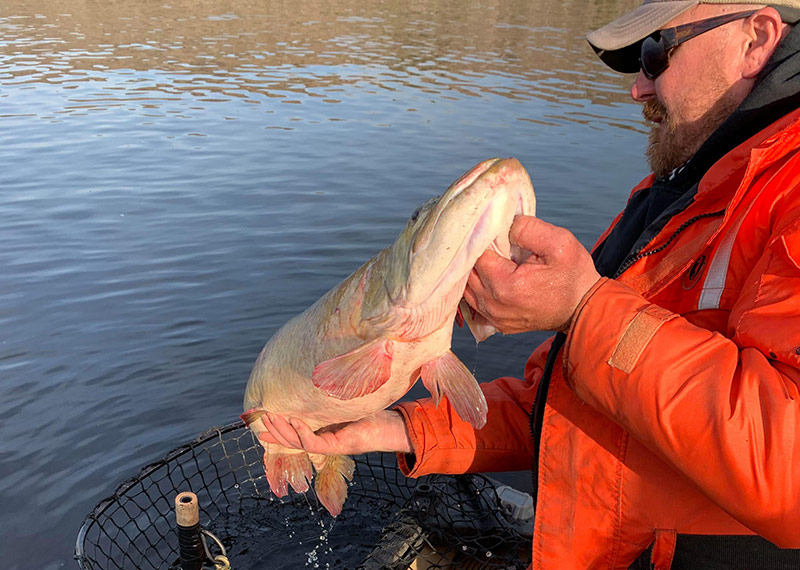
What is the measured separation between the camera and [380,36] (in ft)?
83.9

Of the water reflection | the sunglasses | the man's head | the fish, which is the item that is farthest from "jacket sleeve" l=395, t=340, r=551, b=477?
the water reflection

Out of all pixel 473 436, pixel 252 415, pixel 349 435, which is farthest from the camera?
pixel 252 415

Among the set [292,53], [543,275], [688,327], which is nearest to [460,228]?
[543,275]

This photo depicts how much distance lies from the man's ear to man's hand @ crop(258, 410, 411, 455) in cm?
207

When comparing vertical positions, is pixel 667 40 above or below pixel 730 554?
above

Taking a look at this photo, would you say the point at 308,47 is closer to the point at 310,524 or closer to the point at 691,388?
the point at 310,524

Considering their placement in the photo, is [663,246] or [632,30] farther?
[632,30]

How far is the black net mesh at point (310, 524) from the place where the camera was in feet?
11.5

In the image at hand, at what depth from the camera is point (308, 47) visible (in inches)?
912

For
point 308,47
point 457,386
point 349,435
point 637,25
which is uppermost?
point 637,25

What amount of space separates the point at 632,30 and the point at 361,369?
5.86 feet

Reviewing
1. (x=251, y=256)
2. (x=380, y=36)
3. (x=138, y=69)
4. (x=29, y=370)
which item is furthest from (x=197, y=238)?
(x=380, y=36)

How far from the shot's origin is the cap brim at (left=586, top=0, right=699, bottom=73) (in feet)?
8.77

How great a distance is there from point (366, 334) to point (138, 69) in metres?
19.3
